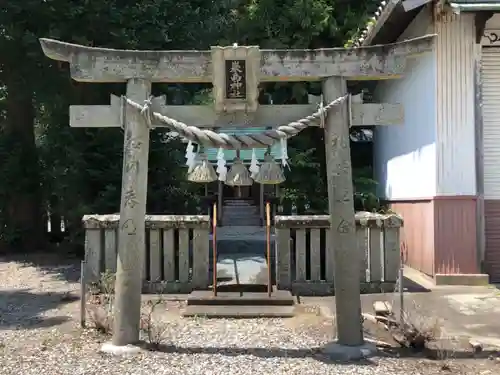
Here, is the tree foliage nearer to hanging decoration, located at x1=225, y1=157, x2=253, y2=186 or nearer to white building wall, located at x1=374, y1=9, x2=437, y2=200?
white building wall, located at x1=374, y1=9, x2=437, y2=200

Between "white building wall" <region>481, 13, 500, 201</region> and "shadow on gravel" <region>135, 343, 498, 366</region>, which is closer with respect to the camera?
"shadow on gravel" <region>135, 343, 498, 366</region>

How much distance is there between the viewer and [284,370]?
235 inches

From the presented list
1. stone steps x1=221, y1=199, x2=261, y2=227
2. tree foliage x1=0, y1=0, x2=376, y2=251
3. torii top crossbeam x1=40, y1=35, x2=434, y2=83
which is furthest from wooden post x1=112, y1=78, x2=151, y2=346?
stone steps x1=221, y1=199, x2=261, y2=227

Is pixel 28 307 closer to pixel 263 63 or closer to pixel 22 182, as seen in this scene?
pixel 263 63

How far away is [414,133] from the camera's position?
12203 millimetres

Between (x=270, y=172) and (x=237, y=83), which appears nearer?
(x=237, y=83)

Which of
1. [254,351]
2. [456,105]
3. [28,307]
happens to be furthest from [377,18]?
[28,307]

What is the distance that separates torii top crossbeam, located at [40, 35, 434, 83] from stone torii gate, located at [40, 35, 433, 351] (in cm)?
1

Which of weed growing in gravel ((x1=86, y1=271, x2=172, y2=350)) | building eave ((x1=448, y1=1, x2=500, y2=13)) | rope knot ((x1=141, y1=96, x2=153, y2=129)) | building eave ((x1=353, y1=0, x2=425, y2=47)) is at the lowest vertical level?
weed growing in gravel ((x1=86, y1=271, x2=172, y2=350))

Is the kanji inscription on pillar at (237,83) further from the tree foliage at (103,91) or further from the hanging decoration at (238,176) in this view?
the tree foliage at (103,91)

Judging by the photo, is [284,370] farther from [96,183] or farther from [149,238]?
[96,183]

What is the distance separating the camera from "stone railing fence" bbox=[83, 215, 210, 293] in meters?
10.1

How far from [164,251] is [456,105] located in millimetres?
5820

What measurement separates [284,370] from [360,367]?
30.8 inches
